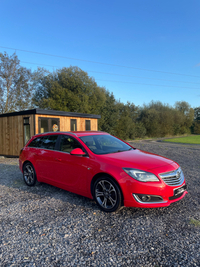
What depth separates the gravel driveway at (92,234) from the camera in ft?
8.29

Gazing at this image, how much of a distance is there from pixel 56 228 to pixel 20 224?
2.30 feet

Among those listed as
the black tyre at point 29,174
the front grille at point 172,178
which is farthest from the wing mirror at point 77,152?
the black tyre at point 29,174

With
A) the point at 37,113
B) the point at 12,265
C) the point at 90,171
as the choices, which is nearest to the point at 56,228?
the point at 12,265

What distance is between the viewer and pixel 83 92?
27938 mm

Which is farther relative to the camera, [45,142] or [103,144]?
[45,142]

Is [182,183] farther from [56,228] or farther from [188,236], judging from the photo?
[56,228]

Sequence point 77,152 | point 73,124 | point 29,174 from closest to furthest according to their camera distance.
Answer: point 77,152, point 29,174, point 73,124

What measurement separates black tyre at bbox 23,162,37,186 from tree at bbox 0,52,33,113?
22.4m

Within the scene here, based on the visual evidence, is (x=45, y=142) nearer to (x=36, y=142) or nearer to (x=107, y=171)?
(x=36, y=142)

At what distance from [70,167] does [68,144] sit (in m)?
0.59

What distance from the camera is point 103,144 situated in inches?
193

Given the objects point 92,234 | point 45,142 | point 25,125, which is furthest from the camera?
point 25,125

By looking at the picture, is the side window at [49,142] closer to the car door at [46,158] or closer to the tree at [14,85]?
the car door at [46,158]

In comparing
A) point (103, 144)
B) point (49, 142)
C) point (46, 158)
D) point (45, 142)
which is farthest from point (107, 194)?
point (45, 142)
